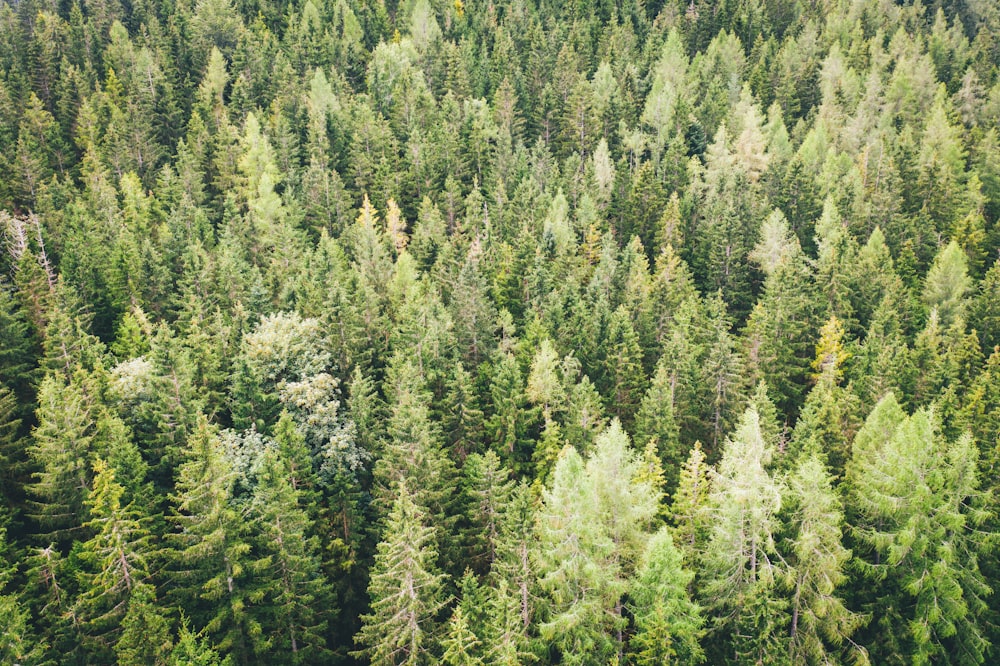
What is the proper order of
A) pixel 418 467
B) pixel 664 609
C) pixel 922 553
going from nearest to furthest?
pixel 664 609 → pixel 922 553 → pixel 418 467

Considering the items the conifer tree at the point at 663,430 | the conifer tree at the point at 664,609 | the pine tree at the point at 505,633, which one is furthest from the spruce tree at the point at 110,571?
the conifer tree at the point at 663,430

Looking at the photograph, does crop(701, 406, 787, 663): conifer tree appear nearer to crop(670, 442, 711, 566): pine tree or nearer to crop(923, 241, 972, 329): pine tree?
crop(670, 442, 711, 566): pine tree

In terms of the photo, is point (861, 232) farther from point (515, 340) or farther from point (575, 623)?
point (575, 623)

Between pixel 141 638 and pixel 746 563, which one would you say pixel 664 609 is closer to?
pixel 746 563

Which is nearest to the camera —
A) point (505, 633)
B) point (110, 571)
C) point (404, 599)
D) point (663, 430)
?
point (505, 633)

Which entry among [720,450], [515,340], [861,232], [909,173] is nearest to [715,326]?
[720,450]

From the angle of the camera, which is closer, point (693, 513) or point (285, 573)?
point (693, 513)

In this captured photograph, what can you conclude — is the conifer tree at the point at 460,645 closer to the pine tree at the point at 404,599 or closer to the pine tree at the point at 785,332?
the pine tree at the point at 404,599

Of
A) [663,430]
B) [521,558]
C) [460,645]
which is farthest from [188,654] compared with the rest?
[663,430]
